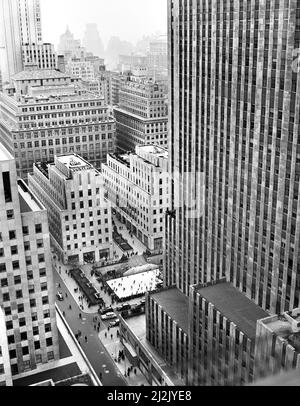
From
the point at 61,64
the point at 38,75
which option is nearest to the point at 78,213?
the point at 38,75

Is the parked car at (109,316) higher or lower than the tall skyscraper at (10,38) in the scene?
lower

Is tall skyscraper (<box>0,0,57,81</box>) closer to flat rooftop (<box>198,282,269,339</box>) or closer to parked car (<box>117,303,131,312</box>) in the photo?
parked car (<box>117,303,131,312</box>)

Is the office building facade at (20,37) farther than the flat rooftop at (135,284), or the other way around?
the office building facade at (20,37)

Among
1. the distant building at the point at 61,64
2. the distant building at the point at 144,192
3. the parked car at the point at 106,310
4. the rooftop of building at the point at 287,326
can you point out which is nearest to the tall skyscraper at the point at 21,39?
the distant building at the point at 61,64

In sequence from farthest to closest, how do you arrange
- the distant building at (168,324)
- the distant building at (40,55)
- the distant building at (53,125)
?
the distant building at (40,55)
the distant building at (53,125)
the distant building at (168,324)

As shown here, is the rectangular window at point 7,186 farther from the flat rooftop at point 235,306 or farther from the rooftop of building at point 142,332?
the rooftop of building at point 142,332

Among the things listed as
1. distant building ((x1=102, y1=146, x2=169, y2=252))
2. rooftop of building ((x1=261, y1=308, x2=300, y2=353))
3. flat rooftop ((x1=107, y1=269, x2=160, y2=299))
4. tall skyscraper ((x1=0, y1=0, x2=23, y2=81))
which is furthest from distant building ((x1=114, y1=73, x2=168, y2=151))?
rooftop of building ((x1=261, y1=308, x2=300, y2=353))
